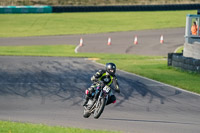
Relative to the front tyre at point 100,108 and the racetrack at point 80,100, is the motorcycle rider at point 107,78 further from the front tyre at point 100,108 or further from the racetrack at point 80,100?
the racetrack at point 80,100

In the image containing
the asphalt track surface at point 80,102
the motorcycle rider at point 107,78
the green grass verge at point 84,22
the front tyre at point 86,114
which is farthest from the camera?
the green grass verge at point 84,22

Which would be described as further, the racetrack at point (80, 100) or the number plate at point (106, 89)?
the number plate at point (106, 89)

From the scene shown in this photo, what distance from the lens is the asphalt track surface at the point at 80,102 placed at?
12.6m

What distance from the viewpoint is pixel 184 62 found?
79.6ft

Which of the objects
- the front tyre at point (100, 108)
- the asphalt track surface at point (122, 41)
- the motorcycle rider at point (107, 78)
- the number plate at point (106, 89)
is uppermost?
the motorcycle rider at point (107, 78)

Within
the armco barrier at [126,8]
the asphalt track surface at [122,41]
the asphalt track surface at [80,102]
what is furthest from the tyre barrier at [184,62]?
the armco barrier at [126,8]

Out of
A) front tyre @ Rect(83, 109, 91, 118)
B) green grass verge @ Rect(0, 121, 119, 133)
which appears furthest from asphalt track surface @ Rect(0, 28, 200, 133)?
green grass verge @ Rect(0, 121, 119, 133)

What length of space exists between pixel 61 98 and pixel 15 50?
21675 millimetres

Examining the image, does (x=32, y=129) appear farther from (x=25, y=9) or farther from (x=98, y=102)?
(x=25, y=9)

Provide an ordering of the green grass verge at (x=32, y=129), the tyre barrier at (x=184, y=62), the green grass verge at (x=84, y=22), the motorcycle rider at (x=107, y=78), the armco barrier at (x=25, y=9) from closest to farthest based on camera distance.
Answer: the green grass verge at (x=32, y=129)
the motorcycle rider at (x=107, y=78)
the tyre barrier at (x=184, y=62)
the green grass verge at (x=84, y=22)
the armco barrier at (x=25, y=9)

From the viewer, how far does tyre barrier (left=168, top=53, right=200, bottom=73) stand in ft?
76.3

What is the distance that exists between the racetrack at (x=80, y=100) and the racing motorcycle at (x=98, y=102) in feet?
0.74

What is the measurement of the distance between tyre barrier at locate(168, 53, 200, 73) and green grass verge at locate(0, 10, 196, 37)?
2565cm

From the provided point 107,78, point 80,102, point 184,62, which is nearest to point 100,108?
point 107,78
